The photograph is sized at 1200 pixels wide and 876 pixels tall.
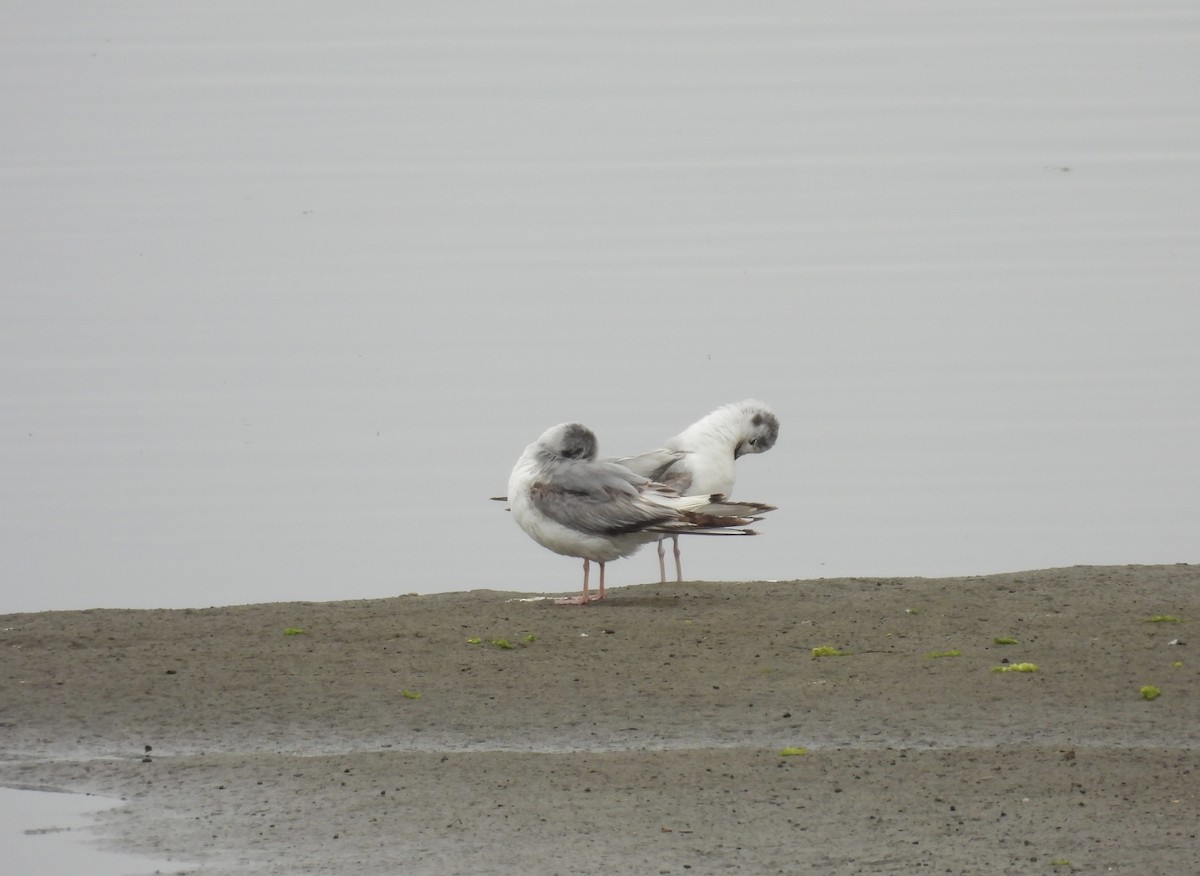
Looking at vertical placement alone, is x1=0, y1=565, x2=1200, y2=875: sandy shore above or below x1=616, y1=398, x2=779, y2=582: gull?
below

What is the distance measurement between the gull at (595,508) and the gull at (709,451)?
73 cm

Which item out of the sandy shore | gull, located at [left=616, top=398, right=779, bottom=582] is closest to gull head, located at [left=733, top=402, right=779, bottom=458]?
gull, located at [left=616, top=398, right=779, bottom=582]

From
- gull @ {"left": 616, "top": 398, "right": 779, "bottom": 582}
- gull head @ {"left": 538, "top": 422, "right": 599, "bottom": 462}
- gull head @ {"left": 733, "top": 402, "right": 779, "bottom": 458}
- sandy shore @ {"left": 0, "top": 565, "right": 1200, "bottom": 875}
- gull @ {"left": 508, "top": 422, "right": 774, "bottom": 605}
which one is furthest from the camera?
gull head @ {"left": 733, "top": 402, "right": 779, "bottom": 458}

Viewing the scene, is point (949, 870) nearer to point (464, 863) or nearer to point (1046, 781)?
point (1046, 781)

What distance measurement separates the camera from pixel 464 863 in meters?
5.89

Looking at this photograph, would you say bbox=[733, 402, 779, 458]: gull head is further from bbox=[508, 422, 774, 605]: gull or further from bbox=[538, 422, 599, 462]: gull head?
bbox=[538, 422, 599, 462]: gull head


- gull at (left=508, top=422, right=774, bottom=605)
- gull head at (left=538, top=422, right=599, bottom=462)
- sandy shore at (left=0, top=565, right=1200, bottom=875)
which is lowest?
sandy shore at (left=0, top=565, right=1200, bottom=875)

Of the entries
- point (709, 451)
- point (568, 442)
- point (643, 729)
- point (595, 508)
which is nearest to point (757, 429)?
point (709, 451)

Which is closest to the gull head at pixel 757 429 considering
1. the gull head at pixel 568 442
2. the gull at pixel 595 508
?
the gull at pixel 595 508

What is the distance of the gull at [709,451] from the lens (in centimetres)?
1078

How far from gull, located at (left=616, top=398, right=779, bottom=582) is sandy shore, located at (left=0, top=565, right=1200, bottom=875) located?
1182mm

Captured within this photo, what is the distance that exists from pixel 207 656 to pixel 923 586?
12.6ft

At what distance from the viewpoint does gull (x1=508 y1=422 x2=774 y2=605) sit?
31.1 ft

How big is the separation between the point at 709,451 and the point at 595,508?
5.84 ft
